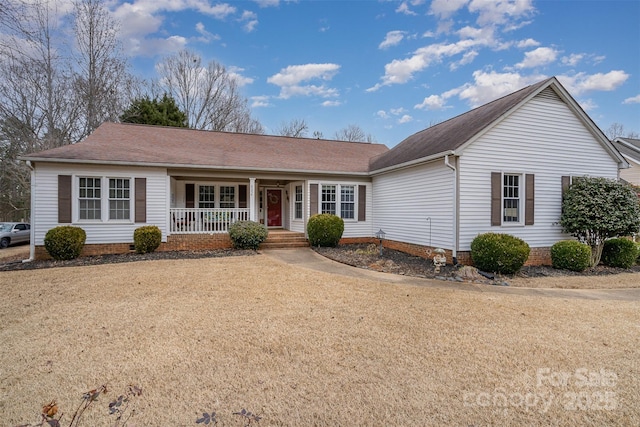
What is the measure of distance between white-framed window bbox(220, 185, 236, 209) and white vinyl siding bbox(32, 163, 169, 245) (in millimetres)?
2850

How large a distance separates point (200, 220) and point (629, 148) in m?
27.2

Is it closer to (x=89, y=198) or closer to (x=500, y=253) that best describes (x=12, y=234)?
(x=89, y=198)

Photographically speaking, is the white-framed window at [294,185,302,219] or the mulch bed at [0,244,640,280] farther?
the white-framed window at [294,185,302,219]

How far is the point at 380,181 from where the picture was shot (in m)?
13.3

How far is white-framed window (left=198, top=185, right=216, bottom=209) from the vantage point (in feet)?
44.9

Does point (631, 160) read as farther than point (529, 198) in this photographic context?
Yes

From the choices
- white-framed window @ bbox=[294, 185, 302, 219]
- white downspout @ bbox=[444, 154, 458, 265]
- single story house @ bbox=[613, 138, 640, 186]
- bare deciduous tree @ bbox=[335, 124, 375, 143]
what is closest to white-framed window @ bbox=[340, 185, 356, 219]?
white-framed window @ bbox=[294, 185, 302, 219]

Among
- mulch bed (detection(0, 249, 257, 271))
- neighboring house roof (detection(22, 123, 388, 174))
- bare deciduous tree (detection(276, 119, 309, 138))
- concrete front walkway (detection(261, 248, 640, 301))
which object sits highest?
bare deciduous tree (detection(276, 119, 309, 138))

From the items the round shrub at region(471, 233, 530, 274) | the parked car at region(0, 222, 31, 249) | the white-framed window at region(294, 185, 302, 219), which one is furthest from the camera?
the parked car at region(0, 222, 31, 249)

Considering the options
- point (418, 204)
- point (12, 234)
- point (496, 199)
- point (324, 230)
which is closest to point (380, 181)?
point (418, 204)

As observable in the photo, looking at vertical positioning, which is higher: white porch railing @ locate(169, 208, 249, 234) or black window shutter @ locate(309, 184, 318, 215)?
black window shutter @ locate(309, 184, 318, 215)

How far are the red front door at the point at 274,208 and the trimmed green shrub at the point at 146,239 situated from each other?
18.3ft

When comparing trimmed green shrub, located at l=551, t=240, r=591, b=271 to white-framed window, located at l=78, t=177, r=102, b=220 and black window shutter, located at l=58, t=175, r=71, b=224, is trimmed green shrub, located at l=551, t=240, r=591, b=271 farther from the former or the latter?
black window shutter, located at l=58, t=175, r=71, b=224

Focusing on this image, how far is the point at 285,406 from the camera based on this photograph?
105 inches
